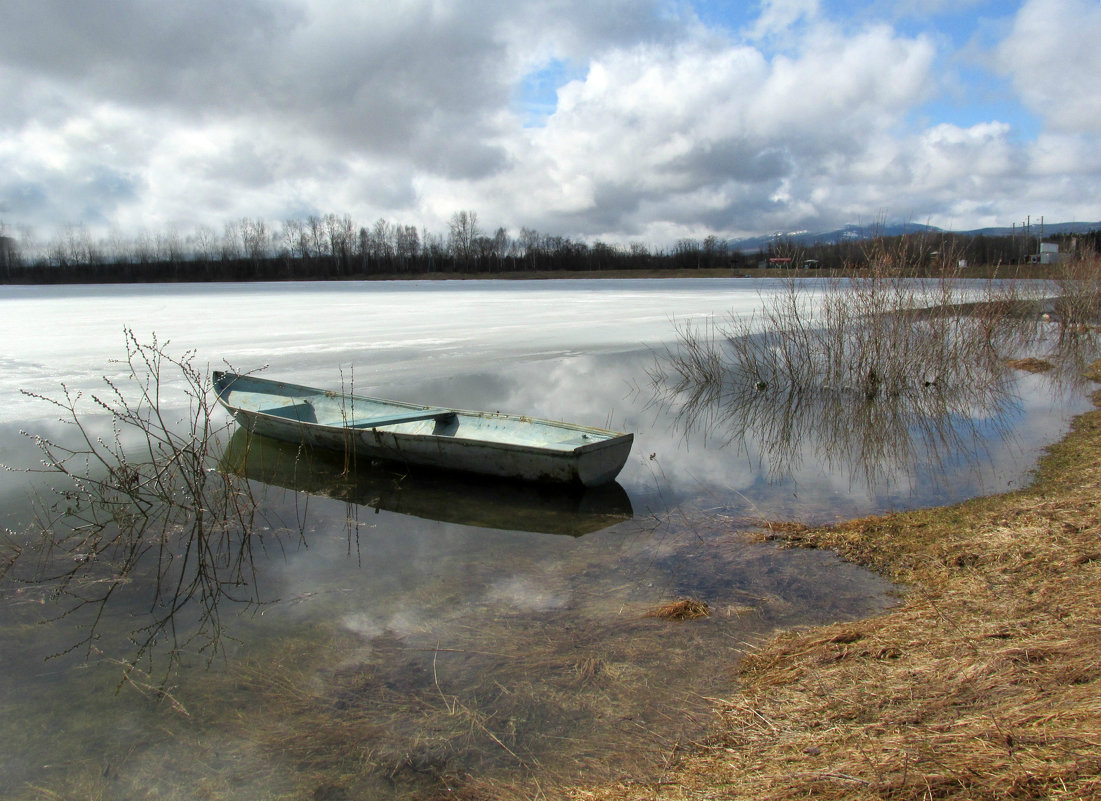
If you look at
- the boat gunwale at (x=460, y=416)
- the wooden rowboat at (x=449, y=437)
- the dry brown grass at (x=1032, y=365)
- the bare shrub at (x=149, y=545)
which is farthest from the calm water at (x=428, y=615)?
the dry brown grass at (x=1032, y=365)

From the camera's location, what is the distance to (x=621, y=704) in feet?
9.89

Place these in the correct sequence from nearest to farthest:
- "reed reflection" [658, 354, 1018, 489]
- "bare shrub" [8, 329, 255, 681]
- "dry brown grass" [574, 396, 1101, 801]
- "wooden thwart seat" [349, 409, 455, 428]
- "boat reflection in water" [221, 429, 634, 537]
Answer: "dry brown grass" [574, 396, 1101, 801]
"bare shrub" [8, 329, 255, 681]
"boat reflection in water" [221, 429, 634, 537]
"wooden thwart seat" [349, 409, 455, 428]
"reed reflection" [658, 354, 1018, 489]

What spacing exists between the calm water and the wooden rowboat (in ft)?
0.78

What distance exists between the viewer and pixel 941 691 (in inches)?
102

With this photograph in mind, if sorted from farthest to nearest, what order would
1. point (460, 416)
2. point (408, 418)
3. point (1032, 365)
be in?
point (1032, 365) → point (460, 416) → point (408, 418)

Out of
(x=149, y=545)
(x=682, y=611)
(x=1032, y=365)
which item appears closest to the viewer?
(x=682, y=611)

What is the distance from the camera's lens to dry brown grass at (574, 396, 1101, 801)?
6.54 feet

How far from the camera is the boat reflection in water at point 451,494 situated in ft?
17.9

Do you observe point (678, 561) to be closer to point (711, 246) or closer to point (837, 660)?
point (837, 660)

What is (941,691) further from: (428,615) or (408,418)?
(408,418)

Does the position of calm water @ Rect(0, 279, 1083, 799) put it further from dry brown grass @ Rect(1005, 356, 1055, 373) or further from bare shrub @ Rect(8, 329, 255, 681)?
dry brown grass @ Rect(1005, 356, 1055, 373)

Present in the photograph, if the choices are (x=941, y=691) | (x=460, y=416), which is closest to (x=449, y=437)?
(x=460, y=416)

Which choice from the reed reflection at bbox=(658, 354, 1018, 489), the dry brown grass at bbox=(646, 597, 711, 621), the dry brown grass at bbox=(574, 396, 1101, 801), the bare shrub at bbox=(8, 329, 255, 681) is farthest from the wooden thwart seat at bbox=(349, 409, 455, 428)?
the dry brown grass at bbox=(574, 396, 1101, 801)

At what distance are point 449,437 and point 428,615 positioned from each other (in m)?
2.34
